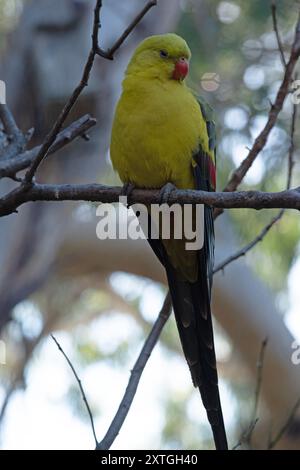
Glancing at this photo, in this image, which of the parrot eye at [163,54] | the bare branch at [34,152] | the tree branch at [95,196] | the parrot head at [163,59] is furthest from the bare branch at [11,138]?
the parrot eye at [163,54]

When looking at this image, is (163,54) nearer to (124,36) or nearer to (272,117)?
(272,117)

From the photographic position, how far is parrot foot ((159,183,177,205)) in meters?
2.52

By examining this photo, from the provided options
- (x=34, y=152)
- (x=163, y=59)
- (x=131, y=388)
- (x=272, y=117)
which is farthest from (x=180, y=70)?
(x=131, y=388)

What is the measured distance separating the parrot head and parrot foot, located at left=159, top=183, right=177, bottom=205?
0.54 m

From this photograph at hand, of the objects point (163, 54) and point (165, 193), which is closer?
point (165, 193)

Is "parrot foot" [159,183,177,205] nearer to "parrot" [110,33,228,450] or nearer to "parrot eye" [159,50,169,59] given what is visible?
"parrot" [110,33,228,450]

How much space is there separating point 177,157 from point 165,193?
12.0 inches

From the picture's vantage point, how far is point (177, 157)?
2.86 meters

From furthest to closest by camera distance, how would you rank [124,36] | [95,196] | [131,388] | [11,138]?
[11,138] → [131,388] → [95,196] → [124,36]

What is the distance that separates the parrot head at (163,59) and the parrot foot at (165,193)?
537 mm

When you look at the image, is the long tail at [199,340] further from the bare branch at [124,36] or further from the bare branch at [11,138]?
A: the bare branch at [124,36]

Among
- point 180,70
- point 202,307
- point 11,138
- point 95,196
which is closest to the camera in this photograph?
point 95,196

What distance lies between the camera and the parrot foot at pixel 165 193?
2521mm
